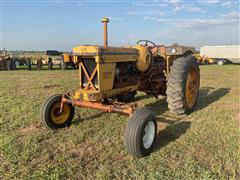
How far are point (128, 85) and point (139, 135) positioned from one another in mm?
1850

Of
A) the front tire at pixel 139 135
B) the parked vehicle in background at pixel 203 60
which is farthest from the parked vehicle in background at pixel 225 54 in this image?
the front tire at pixel 139 135

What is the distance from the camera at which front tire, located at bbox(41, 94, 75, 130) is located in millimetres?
5180

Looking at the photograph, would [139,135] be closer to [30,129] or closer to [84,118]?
[84,118]

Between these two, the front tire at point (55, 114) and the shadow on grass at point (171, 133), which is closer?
the shadow on grass at point (171, 133)

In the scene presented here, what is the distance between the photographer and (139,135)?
4012mm

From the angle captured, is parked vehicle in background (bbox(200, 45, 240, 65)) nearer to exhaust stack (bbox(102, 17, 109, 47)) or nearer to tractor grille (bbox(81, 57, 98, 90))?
exhaust stack (bbox(102, 17, 109, 47))

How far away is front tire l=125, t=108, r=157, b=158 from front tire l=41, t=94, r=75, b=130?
1832mm

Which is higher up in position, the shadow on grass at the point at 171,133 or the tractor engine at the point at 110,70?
the tractor engine at the point at 110,70

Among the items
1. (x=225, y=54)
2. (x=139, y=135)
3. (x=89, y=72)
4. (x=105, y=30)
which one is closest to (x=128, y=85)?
(x=89, y=72)

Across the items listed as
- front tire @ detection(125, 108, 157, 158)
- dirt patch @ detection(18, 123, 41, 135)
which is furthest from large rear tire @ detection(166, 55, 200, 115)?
dirt patch @ detection(18, 123, 41, 135)

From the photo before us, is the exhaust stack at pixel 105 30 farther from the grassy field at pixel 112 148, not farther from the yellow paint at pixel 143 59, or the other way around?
the grassy field at pixel 112 148

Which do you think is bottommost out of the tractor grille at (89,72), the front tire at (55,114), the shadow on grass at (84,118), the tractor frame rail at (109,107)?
the shadow on grass at (84,118)

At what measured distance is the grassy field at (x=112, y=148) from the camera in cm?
362

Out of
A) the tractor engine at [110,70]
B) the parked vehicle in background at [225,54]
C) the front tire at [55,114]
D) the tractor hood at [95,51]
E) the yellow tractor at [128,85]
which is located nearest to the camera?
the yellow tractor at [128,85]
